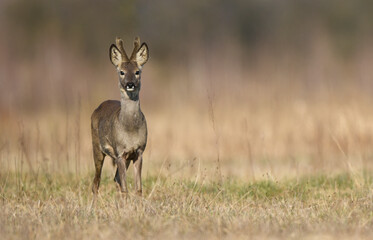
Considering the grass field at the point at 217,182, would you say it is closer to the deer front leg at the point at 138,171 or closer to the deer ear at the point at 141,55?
the deer front leg at the point at 138,171

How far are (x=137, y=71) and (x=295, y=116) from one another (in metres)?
6.53

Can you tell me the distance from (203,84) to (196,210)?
37.4 feet

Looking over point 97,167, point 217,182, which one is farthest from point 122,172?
point 217,182

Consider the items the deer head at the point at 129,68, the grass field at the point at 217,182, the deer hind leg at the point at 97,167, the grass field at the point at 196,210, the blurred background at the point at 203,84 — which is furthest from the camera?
the blurred background at the point at 203,84

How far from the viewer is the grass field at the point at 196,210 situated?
627 cm

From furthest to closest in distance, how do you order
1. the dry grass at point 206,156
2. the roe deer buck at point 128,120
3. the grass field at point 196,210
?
the roe deer buck at point 128,120 < the dry grass at point 206,156 < the grass field at point 196,210

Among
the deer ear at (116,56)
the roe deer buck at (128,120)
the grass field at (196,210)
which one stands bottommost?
the grass field at (196,210)

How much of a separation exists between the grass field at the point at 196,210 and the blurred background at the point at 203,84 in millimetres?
364

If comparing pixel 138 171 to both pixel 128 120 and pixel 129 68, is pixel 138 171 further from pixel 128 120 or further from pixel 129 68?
pixel 129 68

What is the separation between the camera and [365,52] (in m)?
20.2

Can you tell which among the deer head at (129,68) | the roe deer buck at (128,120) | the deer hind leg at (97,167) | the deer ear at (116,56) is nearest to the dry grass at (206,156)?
the deer hind leg at (97,167)

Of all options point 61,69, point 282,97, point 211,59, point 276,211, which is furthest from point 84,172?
point 211,59

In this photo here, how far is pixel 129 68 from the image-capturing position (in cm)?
823

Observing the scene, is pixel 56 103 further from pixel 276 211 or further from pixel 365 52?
pixel 276 211
